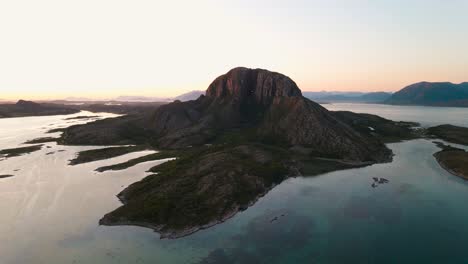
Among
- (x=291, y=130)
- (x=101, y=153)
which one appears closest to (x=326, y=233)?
(x=291, y=130)

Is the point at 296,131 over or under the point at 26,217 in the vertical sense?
over

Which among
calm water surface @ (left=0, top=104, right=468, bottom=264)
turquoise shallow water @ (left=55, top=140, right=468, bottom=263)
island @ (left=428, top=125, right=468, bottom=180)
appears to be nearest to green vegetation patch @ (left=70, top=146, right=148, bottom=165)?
calm water surface @ (left=0, top=104, right=468, bottom=264)

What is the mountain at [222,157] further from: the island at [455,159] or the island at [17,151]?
the island at [455,159]

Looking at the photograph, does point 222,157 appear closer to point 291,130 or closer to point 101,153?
point 291,130

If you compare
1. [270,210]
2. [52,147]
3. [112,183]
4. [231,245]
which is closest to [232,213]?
[270,210]

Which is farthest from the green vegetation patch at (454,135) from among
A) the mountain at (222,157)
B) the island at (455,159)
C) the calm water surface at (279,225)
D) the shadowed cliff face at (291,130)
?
the calm water surface at (279,225)

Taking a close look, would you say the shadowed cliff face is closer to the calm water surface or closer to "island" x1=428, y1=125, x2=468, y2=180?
"island" x1=428, y1=125, x2=468, y2=180

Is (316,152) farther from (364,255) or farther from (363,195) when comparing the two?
(364,255)
